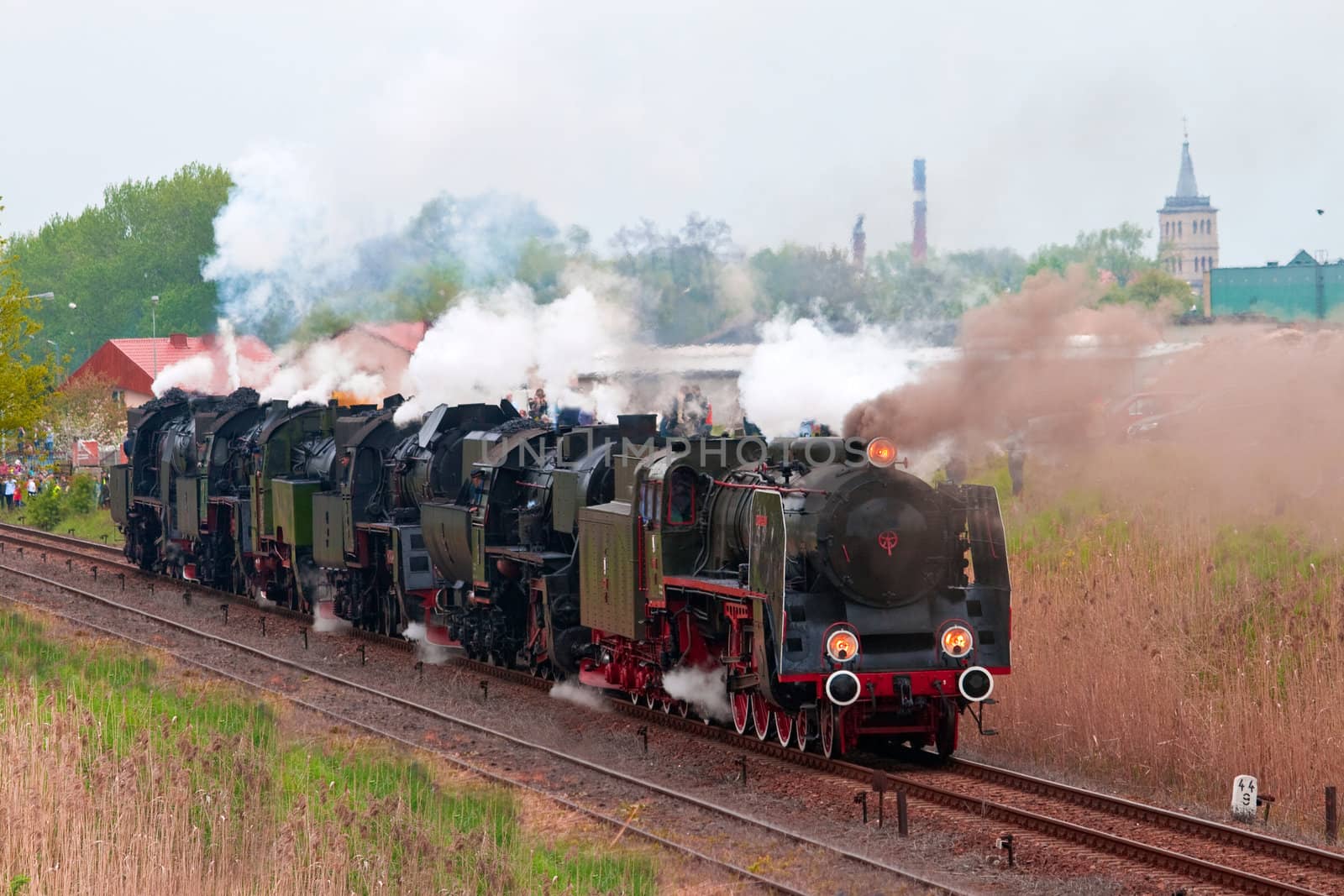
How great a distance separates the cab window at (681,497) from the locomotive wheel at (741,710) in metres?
1.81

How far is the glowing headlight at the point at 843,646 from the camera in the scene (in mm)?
13750

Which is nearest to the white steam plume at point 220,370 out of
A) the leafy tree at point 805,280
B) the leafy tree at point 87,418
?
the leafy tree at point 87,418

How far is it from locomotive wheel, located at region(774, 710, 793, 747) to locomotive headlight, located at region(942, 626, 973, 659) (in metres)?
1.83

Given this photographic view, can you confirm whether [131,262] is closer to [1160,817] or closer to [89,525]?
[89,525]

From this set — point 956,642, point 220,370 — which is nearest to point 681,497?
point 956,642

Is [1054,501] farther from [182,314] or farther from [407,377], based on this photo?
[182,314]

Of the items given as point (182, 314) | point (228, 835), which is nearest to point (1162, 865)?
point (228, 835)

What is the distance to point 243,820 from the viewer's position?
11.6 metres

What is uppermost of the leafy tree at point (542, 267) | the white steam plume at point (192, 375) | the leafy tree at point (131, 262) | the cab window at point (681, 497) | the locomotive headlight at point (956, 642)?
the leafy tree at point (131, 262)

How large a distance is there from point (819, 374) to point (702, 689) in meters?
3.48

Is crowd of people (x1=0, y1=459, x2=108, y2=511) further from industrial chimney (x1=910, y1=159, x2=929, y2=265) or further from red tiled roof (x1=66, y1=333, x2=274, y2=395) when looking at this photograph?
industrial chimney (x1=910, y1=159, x2=929, y2=265)

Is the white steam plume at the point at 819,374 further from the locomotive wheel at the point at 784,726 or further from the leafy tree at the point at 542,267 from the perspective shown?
the leafy tree at the point at 542,267

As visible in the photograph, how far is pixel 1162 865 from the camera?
11258 millimetres

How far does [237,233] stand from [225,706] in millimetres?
25346
